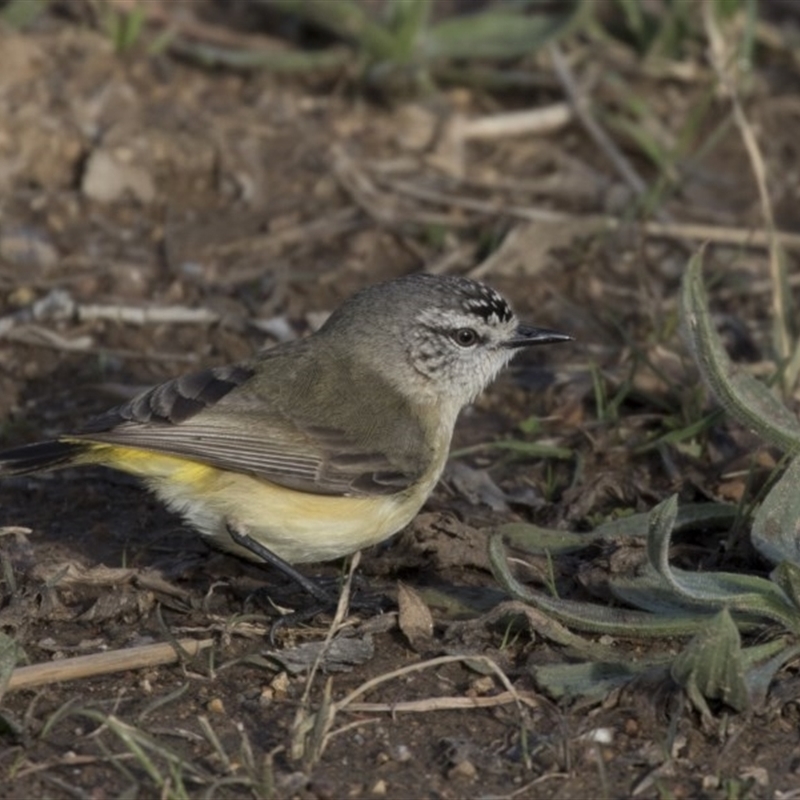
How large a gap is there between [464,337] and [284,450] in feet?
3.40

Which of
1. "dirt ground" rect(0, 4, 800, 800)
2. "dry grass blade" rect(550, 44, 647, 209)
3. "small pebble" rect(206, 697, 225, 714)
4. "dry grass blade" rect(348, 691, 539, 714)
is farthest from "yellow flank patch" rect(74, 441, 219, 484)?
"dry grass blade" rect(550, 44, 647, 209)

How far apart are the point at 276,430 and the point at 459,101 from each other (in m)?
4.06

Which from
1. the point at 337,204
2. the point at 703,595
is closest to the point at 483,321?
the point at 703,595

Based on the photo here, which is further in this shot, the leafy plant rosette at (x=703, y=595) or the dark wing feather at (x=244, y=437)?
the dark wing feather at (x=244, y=437)

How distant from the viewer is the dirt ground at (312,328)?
4.68m

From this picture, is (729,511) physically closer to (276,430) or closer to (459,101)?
(276,430)

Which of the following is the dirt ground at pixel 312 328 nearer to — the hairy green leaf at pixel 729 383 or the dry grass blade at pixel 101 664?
the dry grass blade at pixel 101 664

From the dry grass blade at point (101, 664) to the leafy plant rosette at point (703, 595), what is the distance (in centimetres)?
105

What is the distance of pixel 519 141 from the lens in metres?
9.15

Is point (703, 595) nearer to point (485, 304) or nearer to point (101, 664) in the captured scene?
point (485, 304)

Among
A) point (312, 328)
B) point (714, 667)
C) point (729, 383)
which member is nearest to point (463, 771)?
point (714, 667)

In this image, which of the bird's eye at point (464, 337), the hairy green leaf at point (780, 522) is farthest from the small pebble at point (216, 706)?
the bird's eye at point (464, 337)

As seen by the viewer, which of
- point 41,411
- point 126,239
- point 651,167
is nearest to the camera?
point 41,411

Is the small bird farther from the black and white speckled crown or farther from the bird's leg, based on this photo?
the black and white speckled crown
